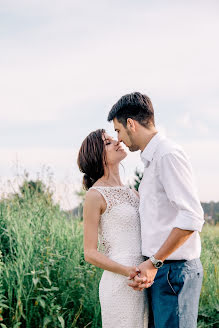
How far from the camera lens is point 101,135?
3.70 meters

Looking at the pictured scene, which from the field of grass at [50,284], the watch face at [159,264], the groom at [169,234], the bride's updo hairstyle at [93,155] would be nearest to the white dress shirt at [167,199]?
the groom at [169,234]

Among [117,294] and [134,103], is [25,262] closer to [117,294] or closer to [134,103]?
[117,294]

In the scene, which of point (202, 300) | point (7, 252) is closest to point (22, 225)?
point (7, 252)

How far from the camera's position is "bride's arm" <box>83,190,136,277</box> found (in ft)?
10.5

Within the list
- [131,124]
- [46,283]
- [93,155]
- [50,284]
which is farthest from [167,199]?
[46,283]

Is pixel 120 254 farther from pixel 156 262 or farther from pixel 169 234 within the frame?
pixel 169 234

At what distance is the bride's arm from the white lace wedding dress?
0.07 meters

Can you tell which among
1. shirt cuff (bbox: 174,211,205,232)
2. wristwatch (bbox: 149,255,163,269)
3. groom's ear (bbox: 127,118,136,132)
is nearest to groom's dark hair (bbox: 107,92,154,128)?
groom's ear (bbox: 127,118,136,132)

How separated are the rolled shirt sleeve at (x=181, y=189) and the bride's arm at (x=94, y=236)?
571mm

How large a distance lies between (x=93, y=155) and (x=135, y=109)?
600 mm

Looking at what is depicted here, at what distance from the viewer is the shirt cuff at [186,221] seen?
9.02 ft

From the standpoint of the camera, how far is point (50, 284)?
4.58 meters

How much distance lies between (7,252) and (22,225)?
629mm

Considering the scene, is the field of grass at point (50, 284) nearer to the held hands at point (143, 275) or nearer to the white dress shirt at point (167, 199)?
the held hands at point (143, 275)
